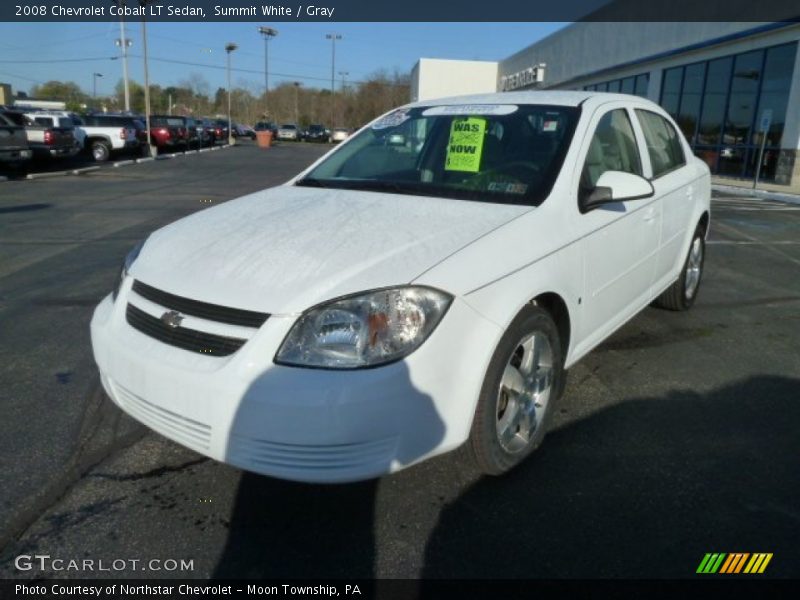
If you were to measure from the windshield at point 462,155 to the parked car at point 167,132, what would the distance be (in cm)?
2977

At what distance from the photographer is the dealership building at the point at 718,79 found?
1705cm

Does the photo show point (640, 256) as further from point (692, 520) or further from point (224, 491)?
point (224, 491)

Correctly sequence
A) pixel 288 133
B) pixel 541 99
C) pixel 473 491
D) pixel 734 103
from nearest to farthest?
pixel 473 491 < pixel 541 99 < pixel 734 103 < pixel 288 133

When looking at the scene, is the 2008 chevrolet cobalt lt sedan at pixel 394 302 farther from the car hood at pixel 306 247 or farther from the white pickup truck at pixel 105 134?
the white pickup truck at pixel 105 134

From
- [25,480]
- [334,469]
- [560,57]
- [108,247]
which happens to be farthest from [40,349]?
[560,57]

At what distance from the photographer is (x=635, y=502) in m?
2.60

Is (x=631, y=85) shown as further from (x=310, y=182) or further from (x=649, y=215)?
(x=310, y=182)

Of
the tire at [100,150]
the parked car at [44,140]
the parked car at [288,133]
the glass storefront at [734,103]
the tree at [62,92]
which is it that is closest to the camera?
the glass storefront at [734,103]

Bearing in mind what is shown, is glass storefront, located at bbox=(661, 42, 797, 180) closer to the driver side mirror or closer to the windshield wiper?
the driver side mirror

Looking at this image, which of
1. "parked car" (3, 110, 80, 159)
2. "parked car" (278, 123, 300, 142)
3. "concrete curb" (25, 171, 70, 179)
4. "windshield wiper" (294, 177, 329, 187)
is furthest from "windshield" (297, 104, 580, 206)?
"parked car" (278, 123, 300, 142)

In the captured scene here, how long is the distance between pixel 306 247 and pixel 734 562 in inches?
76.8

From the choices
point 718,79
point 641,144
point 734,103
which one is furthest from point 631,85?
point 641,144

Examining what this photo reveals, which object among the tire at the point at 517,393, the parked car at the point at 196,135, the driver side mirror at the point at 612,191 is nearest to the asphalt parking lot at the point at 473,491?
the tire at the point at 517,393

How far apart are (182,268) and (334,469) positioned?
102cm
